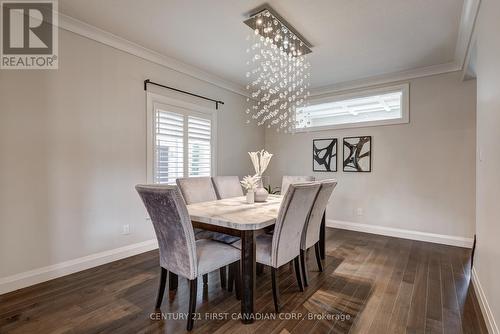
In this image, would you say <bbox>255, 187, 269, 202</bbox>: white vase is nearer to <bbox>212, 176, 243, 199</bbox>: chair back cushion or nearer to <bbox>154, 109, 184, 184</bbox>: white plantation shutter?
<bbox>212, 176, 243, 199</bbox>: chair back cushion

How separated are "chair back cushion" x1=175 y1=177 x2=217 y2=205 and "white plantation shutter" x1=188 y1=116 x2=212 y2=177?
90 centimetres

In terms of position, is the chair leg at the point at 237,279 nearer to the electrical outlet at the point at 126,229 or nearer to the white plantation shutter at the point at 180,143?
the electrical outlet at the point at 126,229

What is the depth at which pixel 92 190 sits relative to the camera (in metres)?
2.89

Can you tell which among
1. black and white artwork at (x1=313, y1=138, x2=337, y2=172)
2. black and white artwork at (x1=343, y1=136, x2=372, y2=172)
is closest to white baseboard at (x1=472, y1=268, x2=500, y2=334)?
black and white artwork at (x1=343, y1=136, x2=372, y2=172)

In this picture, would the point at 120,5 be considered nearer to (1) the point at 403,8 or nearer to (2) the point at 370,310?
(1) the point at 403,8

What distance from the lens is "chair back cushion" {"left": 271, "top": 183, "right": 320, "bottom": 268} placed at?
1.96 metres

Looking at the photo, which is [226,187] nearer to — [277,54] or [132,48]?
[277,54]

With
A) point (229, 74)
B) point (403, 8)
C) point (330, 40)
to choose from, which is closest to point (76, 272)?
point (229, 74)

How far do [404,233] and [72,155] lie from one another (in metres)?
4.76

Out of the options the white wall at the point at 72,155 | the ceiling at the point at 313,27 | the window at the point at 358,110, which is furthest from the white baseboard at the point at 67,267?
the window at the point at 358,110

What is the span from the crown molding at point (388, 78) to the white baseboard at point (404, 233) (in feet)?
8.02

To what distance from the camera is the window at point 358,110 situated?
4.14 m

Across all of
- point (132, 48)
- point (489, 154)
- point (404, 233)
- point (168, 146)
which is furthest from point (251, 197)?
point (404, 233)

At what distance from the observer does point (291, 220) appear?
2074mm
